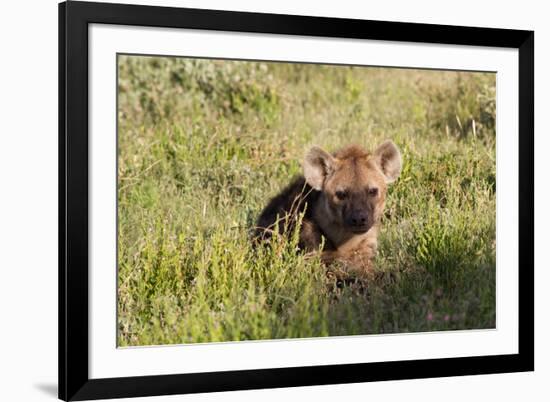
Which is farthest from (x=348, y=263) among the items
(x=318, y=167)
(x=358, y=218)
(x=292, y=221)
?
(x=318, y=167)

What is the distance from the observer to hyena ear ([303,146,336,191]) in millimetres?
5777

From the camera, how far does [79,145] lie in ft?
15.1

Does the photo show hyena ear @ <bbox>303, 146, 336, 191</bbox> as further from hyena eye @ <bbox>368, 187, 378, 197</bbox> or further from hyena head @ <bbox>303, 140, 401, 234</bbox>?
hyena eye @ <bbox>368, 187, 378, 197</bbox>

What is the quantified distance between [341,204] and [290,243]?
1.36ft

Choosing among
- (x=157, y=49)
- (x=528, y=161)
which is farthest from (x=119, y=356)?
(x=528, y=161)

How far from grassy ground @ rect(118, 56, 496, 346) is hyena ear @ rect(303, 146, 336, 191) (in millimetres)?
290

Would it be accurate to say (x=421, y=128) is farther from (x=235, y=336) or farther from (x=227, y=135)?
(x=235, y=336)

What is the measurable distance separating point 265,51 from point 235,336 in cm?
145

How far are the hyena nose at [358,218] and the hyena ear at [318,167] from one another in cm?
26

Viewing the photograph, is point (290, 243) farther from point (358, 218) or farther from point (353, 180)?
point (353, 180)

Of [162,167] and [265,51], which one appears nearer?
[265,51]

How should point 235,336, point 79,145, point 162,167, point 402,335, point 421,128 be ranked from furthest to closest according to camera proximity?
point 421,128 → point 162,167 → point 402,335 → point 235,336 → point 79,145

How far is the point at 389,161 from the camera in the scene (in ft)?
19.0

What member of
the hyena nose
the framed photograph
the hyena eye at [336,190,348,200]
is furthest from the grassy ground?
the hyena eye at [336,190,348,200]
